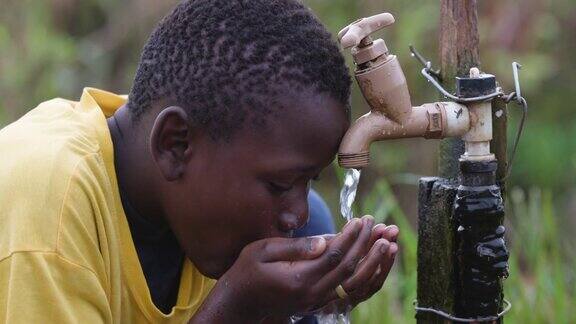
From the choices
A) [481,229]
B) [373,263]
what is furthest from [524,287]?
[373,263]

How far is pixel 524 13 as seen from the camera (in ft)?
19.2

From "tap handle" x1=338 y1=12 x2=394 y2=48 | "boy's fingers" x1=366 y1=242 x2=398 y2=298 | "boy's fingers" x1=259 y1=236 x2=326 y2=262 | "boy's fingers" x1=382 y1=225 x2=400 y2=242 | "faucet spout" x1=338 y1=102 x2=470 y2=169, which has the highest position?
"tap handle" x1=338 y1=12 x2=394 y2=48

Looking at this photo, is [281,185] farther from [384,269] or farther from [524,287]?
[524,287]

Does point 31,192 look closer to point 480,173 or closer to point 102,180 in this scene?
point 102,180

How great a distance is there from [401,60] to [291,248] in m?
3.15

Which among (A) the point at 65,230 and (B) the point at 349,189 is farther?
(B) the point at 349,189

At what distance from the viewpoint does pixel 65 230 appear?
81.0 inches

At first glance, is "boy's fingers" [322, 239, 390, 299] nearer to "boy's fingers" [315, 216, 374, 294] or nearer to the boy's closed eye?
"boy's fingers" [315, 216, 374, 294]

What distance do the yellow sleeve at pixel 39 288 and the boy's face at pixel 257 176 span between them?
0.27m

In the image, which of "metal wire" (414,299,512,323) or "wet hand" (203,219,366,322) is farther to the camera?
"metal wire" (414,299,512,323)

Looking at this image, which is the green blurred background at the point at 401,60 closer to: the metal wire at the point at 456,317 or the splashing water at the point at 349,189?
the metal wire at the point at 456,317

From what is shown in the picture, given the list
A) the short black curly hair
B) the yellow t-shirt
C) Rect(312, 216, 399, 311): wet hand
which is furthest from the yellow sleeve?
Rect(312, 216, 399, 311): wet hand

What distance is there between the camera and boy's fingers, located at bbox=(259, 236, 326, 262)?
2049mm

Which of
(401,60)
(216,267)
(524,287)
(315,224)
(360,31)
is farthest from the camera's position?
(401,60)
